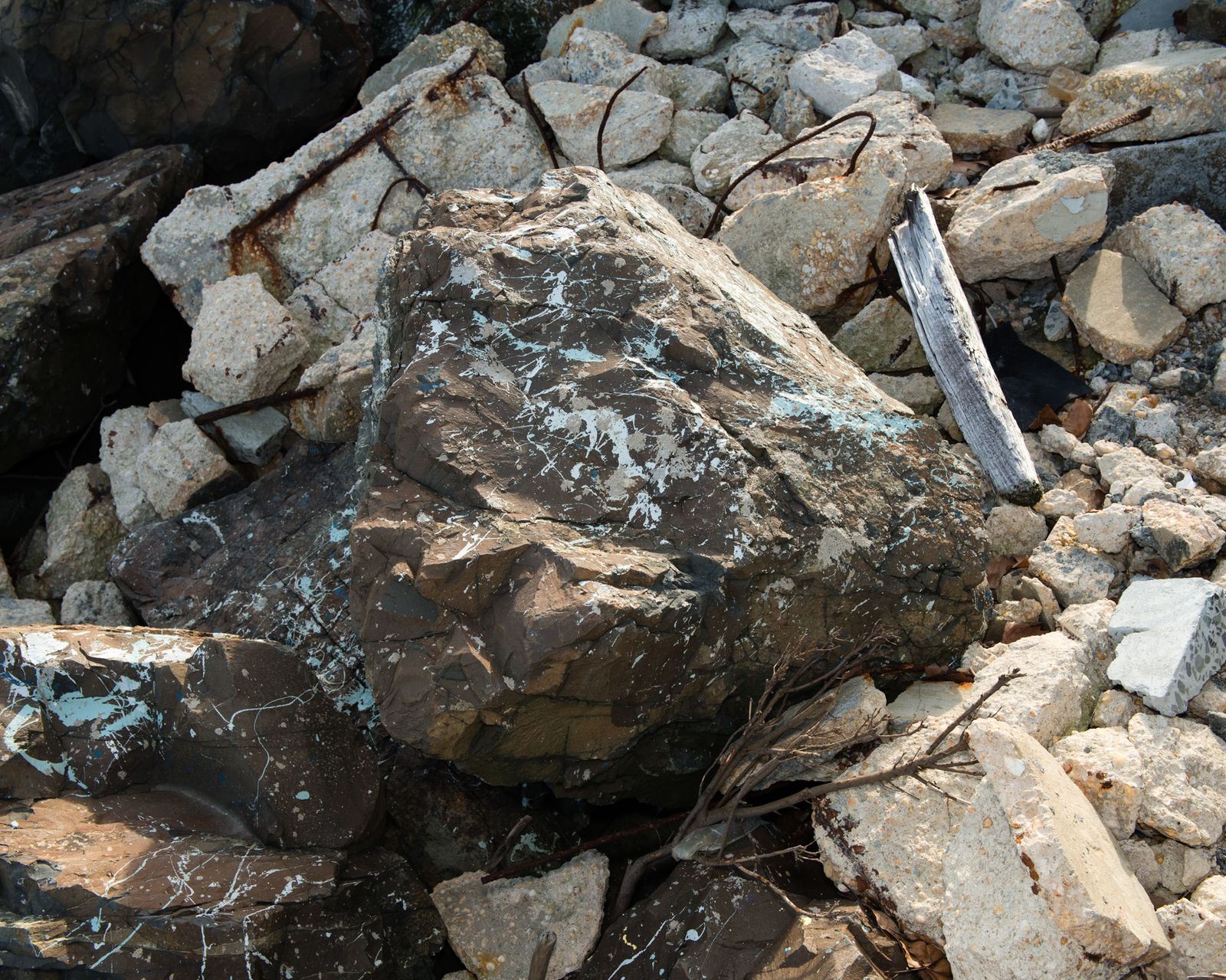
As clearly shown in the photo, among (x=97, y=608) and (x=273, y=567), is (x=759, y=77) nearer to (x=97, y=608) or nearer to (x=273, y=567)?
(x=273, y=567)

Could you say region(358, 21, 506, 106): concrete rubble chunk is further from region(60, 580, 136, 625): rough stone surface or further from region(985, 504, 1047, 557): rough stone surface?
region(985, 504, 1047, 557): rough stone surface

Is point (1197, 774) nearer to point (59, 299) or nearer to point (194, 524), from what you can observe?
point (194, 524)

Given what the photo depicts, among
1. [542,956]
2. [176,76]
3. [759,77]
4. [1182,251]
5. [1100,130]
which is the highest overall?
[176,76]

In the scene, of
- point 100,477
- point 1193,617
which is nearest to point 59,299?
point 100,477

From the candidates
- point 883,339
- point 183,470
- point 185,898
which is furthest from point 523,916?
point 883,339

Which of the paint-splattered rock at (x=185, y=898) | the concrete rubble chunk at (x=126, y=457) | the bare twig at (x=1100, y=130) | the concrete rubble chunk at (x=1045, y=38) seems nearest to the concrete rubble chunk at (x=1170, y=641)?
the paint-splattered rock at (x=185, y=898)

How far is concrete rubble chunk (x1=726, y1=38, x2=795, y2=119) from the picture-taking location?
16.2 feet

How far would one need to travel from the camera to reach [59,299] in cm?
430

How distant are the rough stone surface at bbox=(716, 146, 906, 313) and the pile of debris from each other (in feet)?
0.05

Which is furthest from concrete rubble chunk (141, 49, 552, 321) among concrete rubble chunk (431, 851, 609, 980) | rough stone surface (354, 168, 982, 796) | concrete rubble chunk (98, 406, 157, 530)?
concrete rubble chunk (431, 851, 609, 980)

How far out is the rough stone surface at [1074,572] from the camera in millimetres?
3119

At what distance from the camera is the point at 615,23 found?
5297 millimetres

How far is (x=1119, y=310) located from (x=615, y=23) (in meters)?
2.97

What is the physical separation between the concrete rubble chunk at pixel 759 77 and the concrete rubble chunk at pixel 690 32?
28cm
